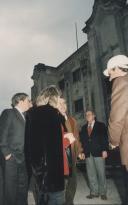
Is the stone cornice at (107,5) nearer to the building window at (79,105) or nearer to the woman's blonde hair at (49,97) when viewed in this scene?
the building window at (79,105)

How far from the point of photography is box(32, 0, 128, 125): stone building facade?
56.1 feet

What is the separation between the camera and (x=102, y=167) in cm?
642

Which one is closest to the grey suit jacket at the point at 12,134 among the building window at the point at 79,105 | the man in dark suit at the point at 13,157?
the man in dark suit at the point at 13,157

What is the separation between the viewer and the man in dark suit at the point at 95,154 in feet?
20.8

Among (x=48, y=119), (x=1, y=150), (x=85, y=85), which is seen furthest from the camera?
(x=85, y=85)

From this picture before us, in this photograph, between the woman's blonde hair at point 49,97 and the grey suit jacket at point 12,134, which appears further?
the grey suit jacket at point 12,134

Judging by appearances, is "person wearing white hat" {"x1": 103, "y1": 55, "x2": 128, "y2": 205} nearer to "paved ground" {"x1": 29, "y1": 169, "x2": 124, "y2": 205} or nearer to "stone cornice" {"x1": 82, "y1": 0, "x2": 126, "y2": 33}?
"paved ground" {"x1": 29, "y1": 169, "x2": 124, "y2": 205}

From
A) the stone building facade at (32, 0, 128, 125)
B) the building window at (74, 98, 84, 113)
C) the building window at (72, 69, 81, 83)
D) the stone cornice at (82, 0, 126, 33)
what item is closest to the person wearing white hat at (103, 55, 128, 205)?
the stone building facade at (32, 0, 128, 125)

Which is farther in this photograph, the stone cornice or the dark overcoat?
the stone cornice

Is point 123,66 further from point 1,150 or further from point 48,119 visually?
point 1,150

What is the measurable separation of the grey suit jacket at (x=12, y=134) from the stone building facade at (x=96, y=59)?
40.7 ft

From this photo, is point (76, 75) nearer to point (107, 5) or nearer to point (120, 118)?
point (107, 5)

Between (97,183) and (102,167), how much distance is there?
15.8 inches

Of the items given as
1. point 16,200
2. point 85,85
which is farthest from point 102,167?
point 85,85
